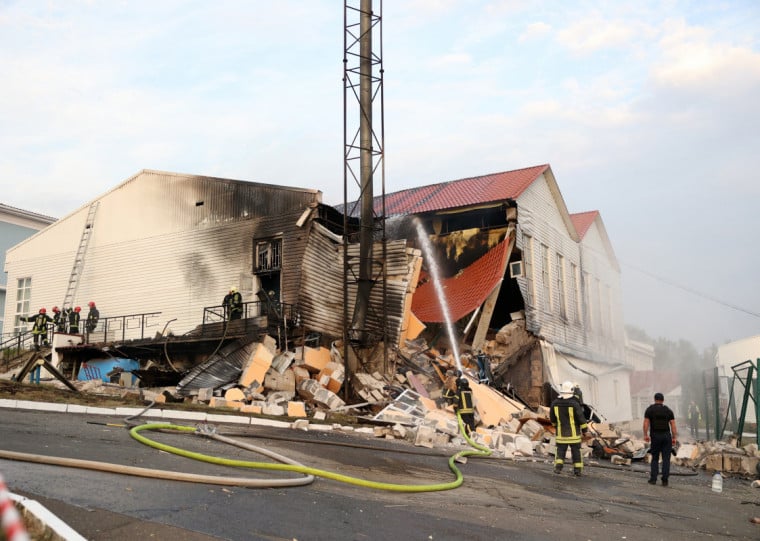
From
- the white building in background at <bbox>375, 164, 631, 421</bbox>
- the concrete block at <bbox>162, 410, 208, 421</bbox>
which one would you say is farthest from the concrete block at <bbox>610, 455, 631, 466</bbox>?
the concrete block at <bbox>162, 410, 208, 421</bbox>

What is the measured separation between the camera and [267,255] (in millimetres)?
23250

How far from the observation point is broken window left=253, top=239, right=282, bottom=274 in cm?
2303

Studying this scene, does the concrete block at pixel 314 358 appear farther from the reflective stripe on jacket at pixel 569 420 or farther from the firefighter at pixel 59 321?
the firefighter at pixel 59 321

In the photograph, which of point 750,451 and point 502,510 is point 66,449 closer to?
point 502,510

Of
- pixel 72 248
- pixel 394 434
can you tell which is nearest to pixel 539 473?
pixel 394 434

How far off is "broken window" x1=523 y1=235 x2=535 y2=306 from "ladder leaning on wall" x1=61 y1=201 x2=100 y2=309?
54.6 ft

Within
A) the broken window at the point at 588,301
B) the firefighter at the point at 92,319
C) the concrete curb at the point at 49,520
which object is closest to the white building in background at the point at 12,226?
the firefighter at the point at 92,319

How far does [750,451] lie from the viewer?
1594 centimetres

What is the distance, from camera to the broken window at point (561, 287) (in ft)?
97.7

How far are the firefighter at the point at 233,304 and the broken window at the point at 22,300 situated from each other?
1217 cm

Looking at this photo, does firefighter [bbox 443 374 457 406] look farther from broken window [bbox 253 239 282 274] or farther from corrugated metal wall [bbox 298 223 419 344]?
broken window [bbox 253 239 282 274]

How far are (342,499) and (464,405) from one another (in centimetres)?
873

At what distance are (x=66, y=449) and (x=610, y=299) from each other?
32.2 m

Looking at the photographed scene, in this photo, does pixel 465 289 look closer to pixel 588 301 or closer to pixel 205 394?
pixel 205 394
